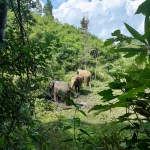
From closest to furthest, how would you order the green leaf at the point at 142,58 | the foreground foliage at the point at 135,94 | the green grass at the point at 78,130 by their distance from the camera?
the foreground foliage at the point at 135,94, the green leaf at the point at 142,58, the green grass at the point at 78,130

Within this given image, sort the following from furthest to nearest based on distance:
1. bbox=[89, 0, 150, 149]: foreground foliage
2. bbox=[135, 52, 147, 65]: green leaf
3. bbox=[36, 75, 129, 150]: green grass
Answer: bbox=[36, 75, 129, 150]: green grass < bbox=[135, 52, 147, 65]: green leaf < bbox=[89, 0, 150, 149]: foreground foliage

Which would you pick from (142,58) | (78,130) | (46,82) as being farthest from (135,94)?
(78,130)

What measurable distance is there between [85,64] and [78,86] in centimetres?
942

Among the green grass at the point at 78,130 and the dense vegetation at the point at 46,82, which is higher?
the dense vegetation at the point at 46,82

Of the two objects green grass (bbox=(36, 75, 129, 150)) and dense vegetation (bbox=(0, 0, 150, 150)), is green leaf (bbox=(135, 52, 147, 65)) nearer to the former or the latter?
dense vegetation (bbox=(0, 0, 150, 150))

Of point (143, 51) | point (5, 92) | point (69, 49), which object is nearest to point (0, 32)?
point (5, 92)

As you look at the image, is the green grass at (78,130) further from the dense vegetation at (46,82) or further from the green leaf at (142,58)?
the green leaf at (142,58)

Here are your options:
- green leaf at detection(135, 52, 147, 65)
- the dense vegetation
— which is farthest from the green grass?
green leaf at detection(135, 52, 147, 65)

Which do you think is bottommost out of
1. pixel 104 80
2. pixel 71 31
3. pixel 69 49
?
pixel 104 80

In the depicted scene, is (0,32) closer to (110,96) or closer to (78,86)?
(110,96)

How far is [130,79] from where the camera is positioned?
2.89ft

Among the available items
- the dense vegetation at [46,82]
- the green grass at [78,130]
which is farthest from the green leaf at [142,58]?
the green grass at [78,130]

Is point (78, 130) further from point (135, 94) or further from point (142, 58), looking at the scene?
point (135, 94)

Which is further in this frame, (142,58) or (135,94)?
(142,58)
